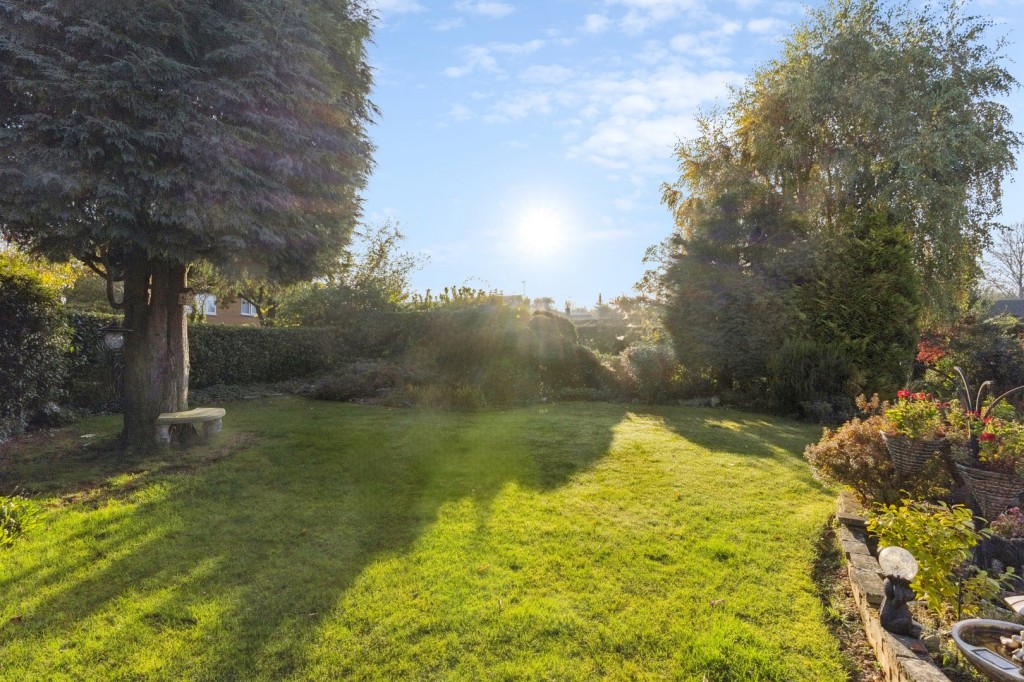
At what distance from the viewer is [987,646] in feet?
9.97

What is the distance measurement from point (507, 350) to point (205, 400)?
7.39 m

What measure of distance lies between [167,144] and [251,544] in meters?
5.12

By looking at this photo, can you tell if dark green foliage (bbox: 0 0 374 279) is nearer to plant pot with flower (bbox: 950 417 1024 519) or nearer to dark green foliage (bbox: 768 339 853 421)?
plant pot with flower (bbox: 950 417 1024 519)

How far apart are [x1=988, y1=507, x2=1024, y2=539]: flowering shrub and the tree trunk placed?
994 cm

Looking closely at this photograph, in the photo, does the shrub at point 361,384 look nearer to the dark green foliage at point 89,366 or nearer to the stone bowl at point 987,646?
the dark green foliage at point 89,366

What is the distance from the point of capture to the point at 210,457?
7441 millimetres

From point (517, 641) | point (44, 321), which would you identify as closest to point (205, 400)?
point (44, 321)

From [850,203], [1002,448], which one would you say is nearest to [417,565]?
[1002,448]

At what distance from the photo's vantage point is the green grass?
323 centimetres

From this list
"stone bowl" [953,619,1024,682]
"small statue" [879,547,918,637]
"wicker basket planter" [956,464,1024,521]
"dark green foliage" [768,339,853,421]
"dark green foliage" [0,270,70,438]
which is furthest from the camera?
"dark green foliage" [768,339,853,421]

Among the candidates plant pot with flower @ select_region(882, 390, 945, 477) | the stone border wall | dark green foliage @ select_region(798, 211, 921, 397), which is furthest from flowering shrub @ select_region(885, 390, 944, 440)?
dark green foliage @ select_region(798, 211, 921, 397)

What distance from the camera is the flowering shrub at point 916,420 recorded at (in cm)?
479

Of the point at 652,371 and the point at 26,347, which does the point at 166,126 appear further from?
the point at 652,371

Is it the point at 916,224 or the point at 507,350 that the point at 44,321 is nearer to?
the point at 507,350
